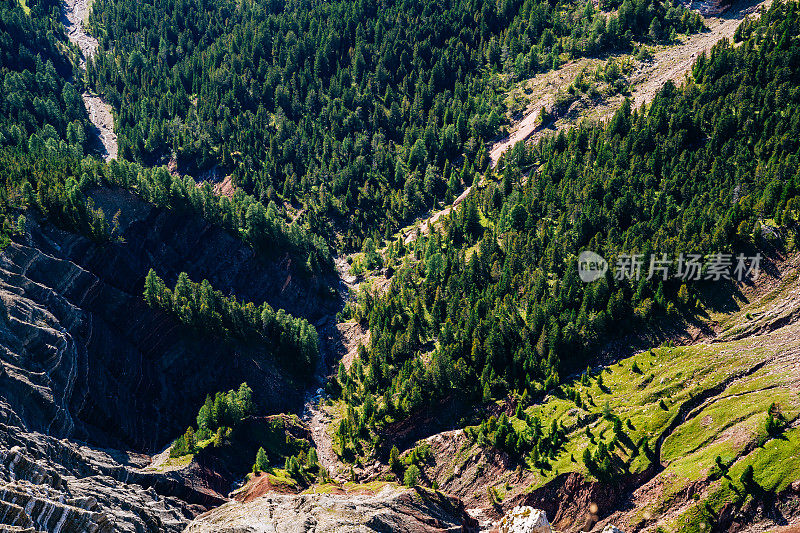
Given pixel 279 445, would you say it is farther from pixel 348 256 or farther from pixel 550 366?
pixel 348 256

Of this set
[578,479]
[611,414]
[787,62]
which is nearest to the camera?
[578,479]

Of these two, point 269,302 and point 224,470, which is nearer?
point 224,470

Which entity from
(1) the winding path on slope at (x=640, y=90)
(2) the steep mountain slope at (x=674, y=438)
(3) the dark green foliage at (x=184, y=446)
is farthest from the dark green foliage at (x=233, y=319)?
(1) the winding path on slope at (x=640, y=90)

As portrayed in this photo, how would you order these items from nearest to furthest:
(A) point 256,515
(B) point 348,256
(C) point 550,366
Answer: (A) point 256,515, (C) point 550,366, (B) point 348,256

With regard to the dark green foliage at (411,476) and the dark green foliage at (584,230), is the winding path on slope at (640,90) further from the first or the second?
the dark green foliage at (411,476)

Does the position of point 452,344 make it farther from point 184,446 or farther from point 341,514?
point 184,446

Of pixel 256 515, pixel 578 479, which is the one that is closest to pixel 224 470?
pixel 256 515

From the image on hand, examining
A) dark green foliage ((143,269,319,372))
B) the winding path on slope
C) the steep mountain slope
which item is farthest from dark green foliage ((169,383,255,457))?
the winding path on slope

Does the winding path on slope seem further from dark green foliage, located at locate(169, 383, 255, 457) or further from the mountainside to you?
dark green foliage, located at locate(169, 383, 255, 457)
